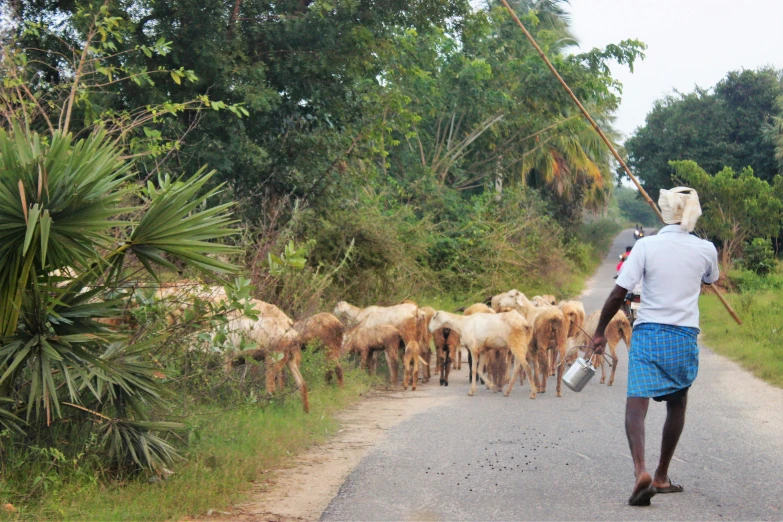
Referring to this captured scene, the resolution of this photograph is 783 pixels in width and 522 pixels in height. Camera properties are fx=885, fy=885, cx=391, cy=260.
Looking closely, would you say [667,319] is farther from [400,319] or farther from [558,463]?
[400,319]

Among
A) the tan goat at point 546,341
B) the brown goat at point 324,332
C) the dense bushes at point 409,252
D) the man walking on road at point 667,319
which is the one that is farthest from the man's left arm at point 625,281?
the tan goat at point 546,341

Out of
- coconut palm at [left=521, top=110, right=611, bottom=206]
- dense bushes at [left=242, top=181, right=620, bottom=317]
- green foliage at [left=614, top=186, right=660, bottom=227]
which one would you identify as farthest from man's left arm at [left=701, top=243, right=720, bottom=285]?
green foliage at [left=614, top=186, right=660, bottom=227]

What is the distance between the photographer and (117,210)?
5609 millimetres

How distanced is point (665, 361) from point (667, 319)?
277mm

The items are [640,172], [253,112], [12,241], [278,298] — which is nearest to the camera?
[12,241]

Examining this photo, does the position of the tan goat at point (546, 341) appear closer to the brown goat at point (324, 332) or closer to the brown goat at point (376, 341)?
the brown goat at point (376, 341)

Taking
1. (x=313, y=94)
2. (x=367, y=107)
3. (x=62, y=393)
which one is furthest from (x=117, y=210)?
(x=367, y=107)

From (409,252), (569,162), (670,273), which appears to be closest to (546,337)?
(670,273)

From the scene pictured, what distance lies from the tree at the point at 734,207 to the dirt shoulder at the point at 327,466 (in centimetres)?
2156

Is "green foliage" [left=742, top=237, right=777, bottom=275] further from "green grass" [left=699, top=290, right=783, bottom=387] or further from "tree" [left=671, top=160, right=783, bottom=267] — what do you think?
"green grass" [left=699, top=290, right=783, bottom=387]

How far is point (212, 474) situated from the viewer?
6301 millimetres

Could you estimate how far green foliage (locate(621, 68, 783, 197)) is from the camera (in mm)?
41094

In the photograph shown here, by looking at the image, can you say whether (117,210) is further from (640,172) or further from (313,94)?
(640,172)

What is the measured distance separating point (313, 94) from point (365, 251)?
2.90 m
